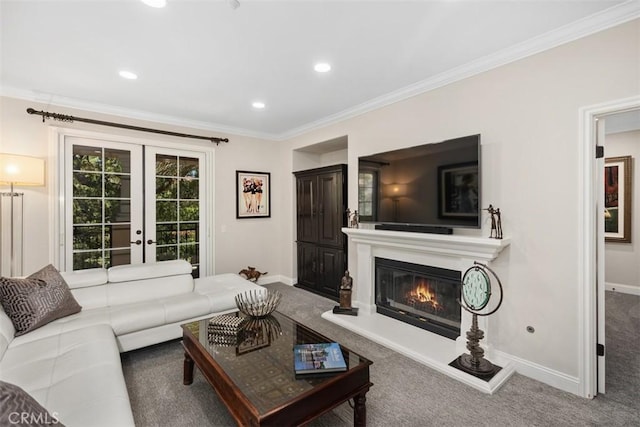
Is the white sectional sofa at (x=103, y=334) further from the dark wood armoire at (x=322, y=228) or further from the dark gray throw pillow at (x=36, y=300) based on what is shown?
the dark wood armoire at (x=322, y=228)

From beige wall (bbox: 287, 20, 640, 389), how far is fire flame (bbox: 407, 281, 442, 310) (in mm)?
658

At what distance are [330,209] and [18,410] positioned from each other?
3839 mm

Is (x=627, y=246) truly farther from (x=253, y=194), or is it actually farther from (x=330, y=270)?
(x=253, y=194)

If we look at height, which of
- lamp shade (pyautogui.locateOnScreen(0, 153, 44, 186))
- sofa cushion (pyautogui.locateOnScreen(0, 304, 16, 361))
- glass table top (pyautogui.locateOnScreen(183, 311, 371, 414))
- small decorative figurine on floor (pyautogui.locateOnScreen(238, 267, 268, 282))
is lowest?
small decorative figurine on floor (pyautogui.locateOnScreen(238, 267, 268, 282))

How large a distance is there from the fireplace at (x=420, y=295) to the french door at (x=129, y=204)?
9.32ft

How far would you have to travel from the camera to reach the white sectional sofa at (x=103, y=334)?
145cm

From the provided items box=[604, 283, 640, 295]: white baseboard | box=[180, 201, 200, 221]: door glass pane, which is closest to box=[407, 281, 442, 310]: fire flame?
box=[180, 201, 200, 221]: door glass pane

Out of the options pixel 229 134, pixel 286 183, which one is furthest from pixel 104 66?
pixel 286 183

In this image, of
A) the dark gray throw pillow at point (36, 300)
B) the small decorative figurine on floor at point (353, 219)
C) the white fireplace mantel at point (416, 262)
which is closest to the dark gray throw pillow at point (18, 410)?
the dark gray throw pillow at point (36, 300)

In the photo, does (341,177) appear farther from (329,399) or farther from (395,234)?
(329,399)

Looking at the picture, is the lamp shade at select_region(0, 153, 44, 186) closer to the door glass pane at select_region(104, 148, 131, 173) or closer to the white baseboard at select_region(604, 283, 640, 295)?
the door glass pane at select_region(104, 148, 131, 173)

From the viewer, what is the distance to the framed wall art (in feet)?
8.83

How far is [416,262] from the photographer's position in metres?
3.31

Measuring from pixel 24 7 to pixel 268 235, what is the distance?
402cm
